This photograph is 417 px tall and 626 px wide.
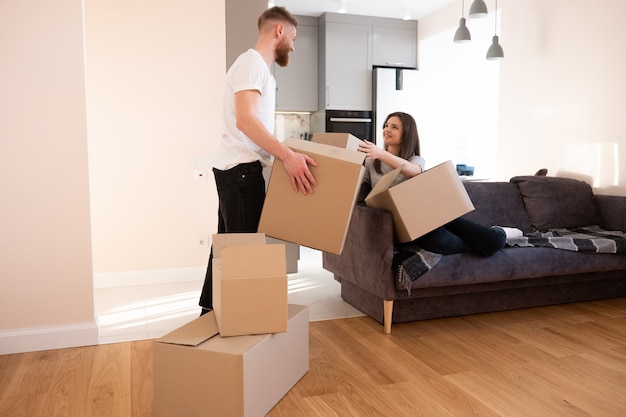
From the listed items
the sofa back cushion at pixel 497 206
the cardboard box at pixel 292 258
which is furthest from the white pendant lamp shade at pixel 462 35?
the cardboard box at pixel 292 258

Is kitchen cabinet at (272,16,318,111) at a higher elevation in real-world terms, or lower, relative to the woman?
higher

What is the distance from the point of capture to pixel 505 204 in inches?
138

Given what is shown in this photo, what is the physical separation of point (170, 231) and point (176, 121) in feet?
2.56

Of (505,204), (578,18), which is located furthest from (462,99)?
(505,204)

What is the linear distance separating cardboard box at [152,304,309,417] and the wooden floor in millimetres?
147

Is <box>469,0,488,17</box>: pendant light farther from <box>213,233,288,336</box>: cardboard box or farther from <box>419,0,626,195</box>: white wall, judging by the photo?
<box>213,233,288,336</box>: cardboard box

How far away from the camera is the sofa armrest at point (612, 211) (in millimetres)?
3410

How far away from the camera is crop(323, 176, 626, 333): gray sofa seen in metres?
2.66

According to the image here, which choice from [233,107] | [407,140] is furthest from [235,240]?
[407,140]

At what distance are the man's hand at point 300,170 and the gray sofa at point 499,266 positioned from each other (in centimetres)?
67

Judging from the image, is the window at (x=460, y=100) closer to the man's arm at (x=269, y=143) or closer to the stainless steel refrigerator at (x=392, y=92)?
the stainless steel refrigerator at (x=392, y=92)

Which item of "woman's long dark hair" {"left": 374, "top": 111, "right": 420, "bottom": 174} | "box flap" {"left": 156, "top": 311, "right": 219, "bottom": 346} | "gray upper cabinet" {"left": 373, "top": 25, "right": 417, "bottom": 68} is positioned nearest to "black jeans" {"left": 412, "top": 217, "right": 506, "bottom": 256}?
"woman's long dark hair" {"left": 374, "top": 111, "right": 420, "bottom": 174}

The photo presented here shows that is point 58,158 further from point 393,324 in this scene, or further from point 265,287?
point 393,324

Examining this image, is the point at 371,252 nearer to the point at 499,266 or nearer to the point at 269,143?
the point at 499,266
